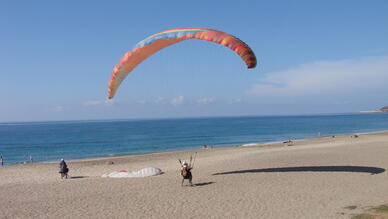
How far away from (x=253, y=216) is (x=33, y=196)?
7.17m

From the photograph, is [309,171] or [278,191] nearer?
[278,191]

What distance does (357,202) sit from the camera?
31.5 ft

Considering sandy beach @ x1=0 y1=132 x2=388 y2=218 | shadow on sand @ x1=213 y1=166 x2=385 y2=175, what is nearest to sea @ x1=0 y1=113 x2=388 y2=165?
sandy beach @ x1=0 y1=132 x2=388 y2=218

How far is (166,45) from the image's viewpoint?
44.1 feet

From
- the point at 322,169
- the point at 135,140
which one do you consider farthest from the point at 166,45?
the point at 135,140

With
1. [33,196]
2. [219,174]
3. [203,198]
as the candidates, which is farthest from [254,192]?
[33,196]

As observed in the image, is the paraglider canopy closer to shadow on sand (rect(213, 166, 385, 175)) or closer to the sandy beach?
the sandy beach

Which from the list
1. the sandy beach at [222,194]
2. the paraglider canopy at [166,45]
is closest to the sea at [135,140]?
the paraglider canopy at [166,45]

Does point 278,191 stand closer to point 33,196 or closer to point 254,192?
point 254,192

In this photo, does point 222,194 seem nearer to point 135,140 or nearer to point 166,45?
point 166,45

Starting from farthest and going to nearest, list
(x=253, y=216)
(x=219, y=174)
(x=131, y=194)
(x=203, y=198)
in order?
(x=219, y=174), (x=131, y=194), (x=203, y=198), (x=253, y=216)

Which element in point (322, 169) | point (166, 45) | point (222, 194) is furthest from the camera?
point (322, 169)

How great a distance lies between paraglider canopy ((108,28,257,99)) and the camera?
1134 centimetres

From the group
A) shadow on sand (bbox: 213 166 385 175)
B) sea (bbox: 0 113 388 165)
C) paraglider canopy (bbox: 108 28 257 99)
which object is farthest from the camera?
sea (bbox: 0 113 388 165)
